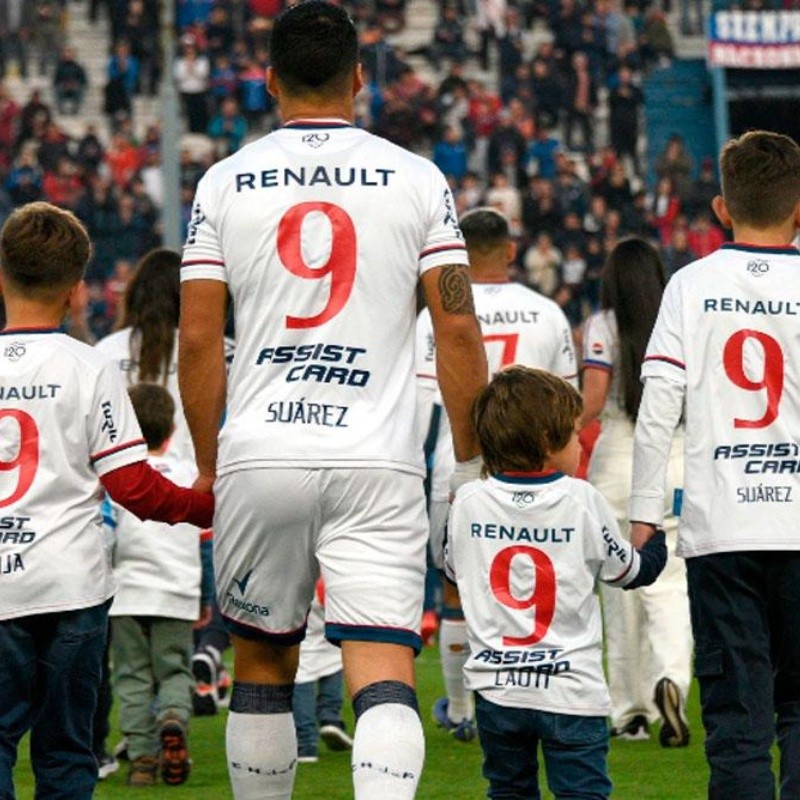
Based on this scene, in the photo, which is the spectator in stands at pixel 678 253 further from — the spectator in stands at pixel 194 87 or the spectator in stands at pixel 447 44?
the spectator in stands at pixel 194 87

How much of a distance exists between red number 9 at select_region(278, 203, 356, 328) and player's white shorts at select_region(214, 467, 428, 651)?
388 mm

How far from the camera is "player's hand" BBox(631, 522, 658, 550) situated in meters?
5.95

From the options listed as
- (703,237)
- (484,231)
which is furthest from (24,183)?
(484,231)

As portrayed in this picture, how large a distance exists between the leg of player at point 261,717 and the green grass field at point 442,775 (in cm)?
208

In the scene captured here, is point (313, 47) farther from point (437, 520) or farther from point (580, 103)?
point (580, 103)

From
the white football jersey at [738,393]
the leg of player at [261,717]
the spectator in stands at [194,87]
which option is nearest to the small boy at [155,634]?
the leg of player at [261,717]

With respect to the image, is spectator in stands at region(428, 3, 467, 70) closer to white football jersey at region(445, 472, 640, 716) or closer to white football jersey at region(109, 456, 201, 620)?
white football jersey at region(109, 456, 201, 620)

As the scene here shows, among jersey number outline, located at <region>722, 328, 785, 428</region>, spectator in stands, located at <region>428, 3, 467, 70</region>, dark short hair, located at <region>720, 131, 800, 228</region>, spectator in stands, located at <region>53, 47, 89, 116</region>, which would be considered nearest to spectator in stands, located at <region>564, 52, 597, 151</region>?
spectator in stands, located at <region>428, 3, 467, 70</region>

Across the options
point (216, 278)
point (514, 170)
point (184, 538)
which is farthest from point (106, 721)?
point (514, 170)

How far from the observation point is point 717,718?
19.2 feet

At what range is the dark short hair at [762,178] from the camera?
236 inches

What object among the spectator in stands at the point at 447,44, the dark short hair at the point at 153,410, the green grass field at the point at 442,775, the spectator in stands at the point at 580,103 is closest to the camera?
the green grass field at the point at 442,775

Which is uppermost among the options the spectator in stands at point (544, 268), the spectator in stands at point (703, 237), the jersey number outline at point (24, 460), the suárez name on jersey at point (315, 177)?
the suárez name on jersey at point (315, 177)

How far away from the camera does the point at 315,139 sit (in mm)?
5504
